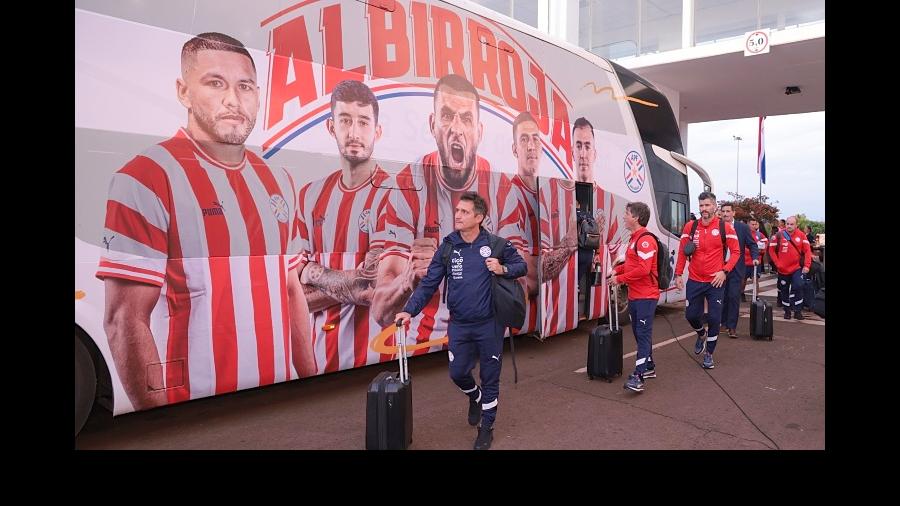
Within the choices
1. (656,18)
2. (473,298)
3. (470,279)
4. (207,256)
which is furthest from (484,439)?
(656,18)

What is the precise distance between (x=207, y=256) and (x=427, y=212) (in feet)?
7.07

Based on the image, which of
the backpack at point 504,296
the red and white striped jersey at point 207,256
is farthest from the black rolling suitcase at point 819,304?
the red and white striped jersey at point 207,256

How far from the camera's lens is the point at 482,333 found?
3928 millimetres

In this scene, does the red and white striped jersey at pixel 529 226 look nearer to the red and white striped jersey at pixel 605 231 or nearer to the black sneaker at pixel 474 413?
the red and white striped jersey at pixel 605 231

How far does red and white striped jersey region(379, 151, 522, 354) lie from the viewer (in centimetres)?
523

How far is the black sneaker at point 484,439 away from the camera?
13.0ft

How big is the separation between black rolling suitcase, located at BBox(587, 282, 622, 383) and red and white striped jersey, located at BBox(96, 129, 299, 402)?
10.0ft

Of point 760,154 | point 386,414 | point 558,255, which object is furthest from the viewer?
point 760,154

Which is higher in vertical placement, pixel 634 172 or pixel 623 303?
pixel 634 172

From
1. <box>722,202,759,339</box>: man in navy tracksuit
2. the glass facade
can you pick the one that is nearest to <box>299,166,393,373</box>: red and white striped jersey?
<box>722,202,759,339</box>: man in navy tracksuit

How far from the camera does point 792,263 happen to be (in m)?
9.88

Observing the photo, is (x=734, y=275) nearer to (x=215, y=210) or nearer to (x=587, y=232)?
(x=587, y=232)

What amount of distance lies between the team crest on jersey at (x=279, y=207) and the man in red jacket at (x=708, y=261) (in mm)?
4134

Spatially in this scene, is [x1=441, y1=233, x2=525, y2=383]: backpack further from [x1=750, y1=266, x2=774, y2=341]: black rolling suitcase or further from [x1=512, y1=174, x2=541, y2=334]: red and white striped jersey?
[x1=750, y1=266, x2=774, y2=341]: black rolling suitcase
